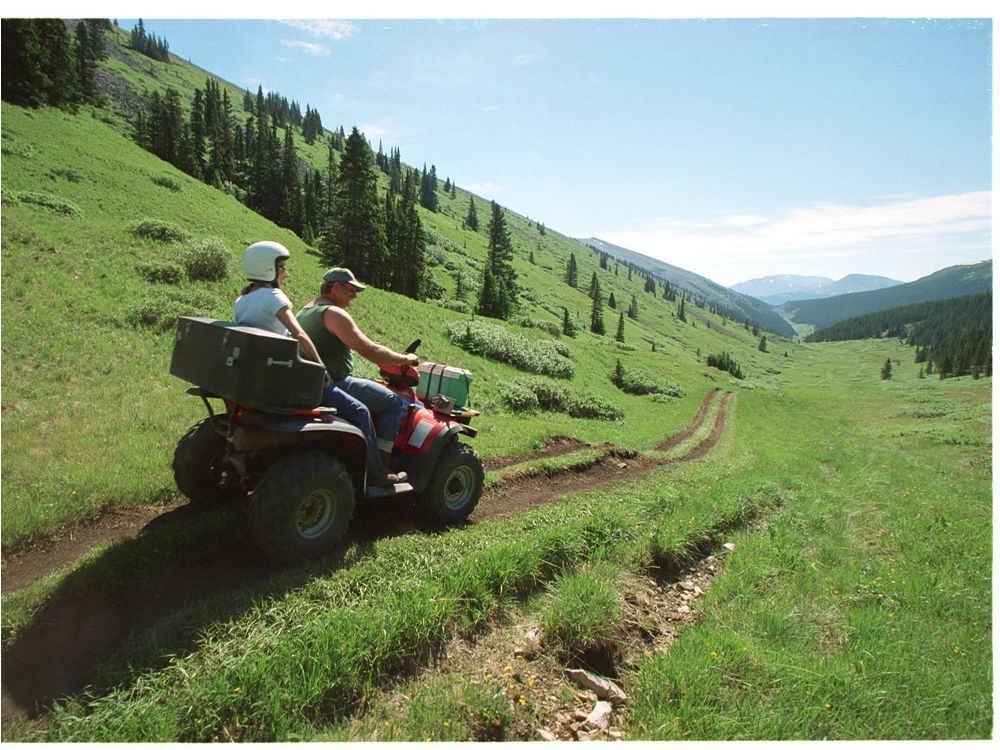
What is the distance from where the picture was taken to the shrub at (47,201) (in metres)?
23.5

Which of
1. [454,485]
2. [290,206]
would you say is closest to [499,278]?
[290,206]

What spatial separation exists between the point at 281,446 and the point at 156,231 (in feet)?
87.0

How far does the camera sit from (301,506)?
4957 millimetres

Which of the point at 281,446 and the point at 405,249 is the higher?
the point at 405,249

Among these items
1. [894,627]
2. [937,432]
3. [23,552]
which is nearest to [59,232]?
[23,552]

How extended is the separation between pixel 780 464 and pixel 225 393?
17.7 meters

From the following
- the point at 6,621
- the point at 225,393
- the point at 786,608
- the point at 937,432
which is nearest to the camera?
the point at 6,621

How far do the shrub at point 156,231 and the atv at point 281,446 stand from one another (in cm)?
2460

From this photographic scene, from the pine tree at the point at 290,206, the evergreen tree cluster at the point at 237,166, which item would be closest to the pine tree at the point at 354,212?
the evergreen tree cluster at the point at 237,166

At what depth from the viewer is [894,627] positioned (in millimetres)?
4945

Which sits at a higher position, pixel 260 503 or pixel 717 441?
pixel 260 503

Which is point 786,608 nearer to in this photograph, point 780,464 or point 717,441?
point 780,464

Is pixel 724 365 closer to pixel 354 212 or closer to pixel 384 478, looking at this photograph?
pixel 354 212

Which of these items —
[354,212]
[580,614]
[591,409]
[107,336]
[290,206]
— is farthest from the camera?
[290,206]
